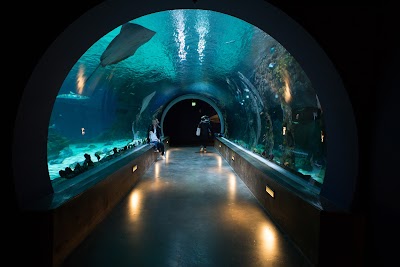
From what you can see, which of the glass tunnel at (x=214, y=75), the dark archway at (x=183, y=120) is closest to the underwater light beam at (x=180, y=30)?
the glass tunnel at (x=214, y=75)

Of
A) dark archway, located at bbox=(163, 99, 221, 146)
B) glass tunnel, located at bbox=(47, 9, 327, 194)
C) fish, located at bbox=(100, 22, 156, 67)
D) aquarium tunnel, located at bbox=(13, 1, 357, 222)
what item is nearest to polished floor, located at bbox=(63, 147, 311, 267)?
aquarium tunnel, located at bbox=(13, 1, 357, 222)

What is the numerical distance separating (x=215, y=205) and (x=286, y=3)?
396 cm

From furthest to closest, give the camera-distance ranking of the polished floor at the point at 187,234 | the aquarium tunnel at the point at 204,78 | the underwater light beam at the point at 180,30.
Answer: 1. the underwater light beam at the point at 180,30
2. the polished floor at the point at 187,234
3. the aquarium tunnel at the point at 204,78

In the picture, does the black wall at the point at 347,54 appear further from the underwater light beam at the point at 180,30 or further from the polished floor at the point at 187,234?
the underwater light beam at the point at 180,30

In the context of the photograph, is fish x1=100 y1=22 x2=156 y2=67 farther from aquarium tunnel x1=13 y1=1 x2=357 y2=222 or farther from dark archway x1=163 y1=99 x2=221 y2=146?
dark archway x1=163 y1=99 x2=221 y2=146

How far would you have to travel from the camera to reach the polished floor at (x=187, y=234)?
304 cm

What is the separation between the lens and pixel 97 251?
10.6 feet

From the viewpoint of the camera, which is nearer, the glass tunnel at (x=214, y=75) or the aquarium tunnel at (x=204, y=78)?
the aquarium tunnel at (x=204, y=78)

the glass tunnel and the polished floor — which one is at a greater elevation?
the glass tunnel

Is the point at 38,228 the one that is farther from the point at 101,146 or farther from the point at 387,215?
the point at 101,146

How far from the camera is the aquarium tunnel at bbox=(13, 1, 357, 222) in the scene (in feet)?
8.85

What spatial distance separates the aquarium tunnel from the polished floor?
997 mm

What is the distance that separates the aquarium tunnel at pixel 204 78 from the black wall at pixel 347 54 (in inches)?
3.5

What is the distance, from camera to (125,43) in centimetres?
684
